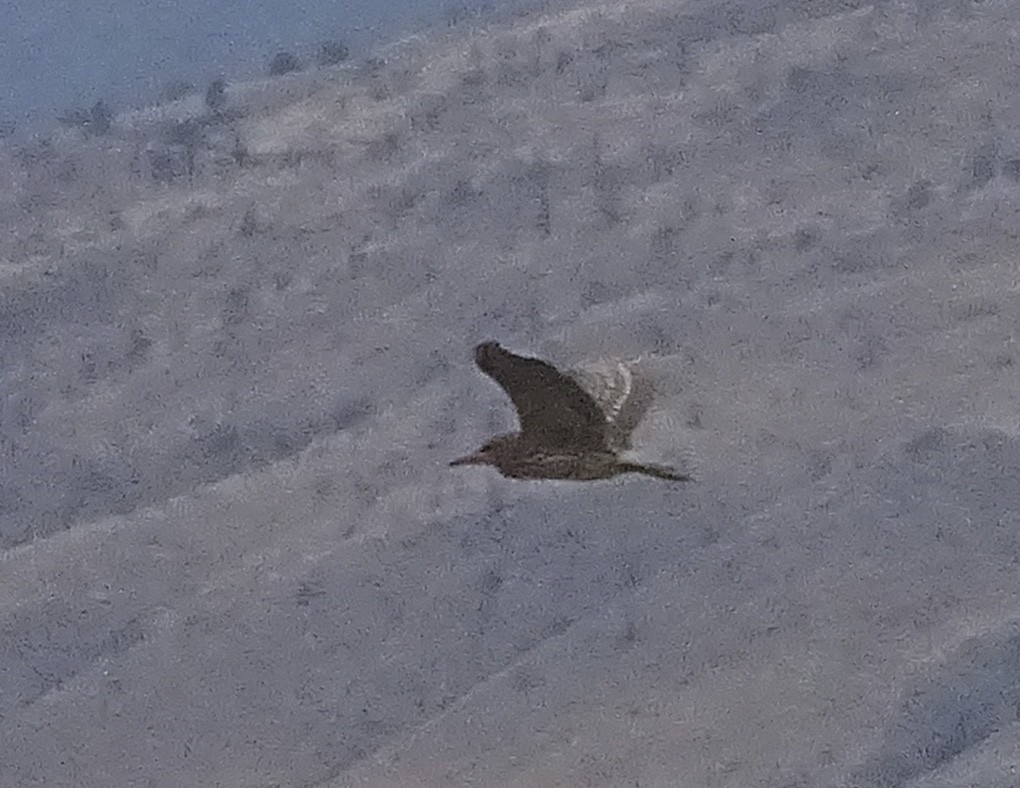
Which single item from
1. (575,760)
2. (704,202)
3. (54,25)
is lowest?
(575,760)

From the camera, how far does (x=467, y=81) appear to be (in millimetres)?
1013

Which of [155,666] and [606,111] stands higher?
[606,111]

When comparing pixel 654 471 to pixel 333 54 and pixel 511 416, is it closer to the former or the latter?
pixel 511 416

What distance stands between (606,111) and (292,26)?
0.22 meters

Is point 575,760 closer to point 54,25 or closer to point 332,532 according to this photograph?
point 332,532

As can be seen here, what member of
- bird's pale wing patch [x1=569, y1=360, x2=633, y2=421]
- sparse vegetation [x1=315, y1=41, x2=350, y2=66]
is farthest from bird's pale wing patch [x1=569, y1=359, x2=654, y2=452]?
sparse vegetation [x1=315, y1=41, x2=350, y2=66]

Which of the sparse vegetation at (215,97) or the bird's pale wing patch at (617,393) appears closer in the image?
the bird's pale wing patch at (617,393)

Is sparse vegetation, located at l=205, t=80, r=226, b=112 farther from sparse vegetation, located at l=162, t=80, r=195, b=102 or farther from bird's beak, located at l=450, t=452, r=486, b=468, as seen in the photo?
bird's beak, located at l=450, t=452, r=486, b=468

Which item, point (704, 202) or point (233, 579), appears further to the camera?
point (704, 202)

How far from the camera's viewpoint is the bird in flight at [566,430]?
83 cm

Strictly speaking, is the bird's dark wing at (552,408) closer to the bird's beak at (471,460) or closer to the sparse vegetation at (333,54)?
the bird's beak at (471,460)

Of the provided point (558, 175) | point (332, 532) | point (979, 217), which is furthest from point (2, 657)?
point (979, 217)

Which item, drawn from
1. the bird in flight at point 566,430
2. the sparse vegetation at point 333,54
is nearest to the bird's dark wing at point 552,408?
the bird in flight at point 566,430

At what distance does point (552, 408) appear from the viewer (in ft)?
2.74
